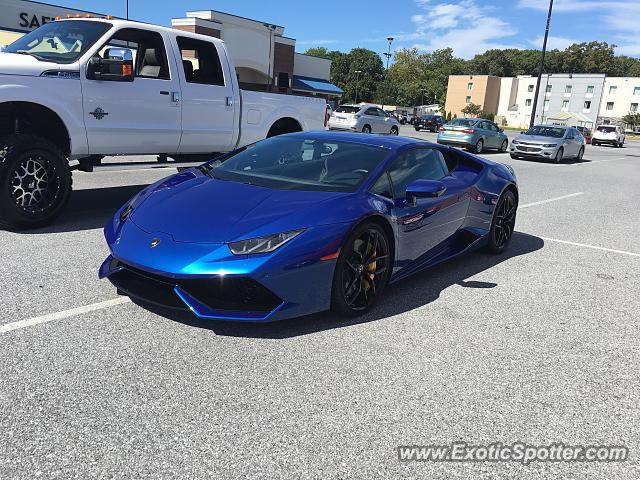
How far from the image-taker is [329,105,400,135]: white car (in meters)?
25.7

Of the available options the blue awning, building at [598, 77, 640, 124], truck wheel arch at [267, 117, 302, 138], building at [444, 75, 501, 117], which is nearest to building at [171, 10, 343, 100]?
the blue awning

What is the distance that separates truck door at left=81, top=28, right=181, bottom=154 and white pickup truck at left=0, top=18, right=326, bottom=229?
1 centimetres

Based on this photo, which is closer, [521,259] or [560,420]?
[560,420]

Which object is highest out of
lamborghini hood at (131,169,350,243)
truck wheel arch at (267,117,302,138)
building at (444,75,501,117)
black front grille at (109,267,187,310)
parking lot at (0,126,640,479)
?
building at (444,75,501,117)

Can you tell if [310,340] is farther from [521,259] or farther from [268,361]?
[521,259]

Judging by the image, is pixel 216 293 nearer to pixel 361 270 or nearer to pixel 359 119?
pixel 361 270

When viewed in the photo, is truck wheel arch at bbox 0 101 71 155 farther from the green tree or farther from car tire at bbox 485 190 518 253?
the green tree

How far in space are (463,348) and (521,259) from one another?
8.98 ft

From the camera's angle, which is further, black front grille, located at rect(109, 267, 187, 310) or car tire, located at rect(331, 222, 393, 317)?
car tire, located at rect(331, 222, 393, 317)

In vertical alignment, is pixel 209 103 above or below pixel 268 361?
above

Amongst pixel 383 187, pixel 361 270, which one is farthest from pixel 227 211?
pixel 383 187

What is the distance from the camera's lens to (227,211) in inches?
146

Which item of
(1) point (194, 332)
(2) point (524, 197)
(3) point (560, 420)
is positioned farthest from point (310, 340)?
(2) point (524, 197)

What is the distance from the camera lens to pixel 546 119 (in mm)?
98062
